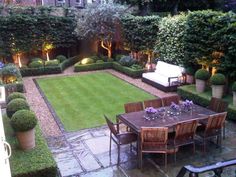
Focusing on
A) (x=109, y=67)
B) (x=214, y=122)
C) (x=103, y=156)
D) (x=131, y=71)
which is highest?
(x=214, y=122)

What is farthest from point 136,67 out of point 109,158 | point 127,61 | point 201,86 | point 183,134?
point 183,134

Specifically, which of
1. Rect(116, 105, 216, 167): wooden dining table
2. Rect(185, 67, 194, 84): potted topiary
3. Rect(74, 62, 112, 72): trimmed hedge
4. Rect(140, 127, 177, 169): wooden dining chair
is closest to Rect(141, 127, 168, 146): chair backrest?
Rect(140, 127, 177, 169): wooden dining chair

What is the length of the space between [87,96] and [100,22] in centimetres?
798

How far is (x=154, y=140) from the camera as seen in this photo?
7117 millimetres

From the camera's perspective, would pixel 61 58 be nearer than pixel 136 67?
No

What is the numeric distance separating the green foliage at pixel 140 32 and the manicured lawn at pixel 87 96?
9.54 feet

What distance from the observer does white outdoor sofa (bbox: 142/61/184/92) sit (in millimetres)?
14547

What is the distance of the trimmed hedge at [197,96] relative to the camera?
1020 cm

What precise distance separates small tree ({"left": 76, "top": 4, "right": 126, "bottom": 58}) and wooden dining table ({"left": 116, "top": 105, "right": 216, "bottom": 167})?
42.9 feet

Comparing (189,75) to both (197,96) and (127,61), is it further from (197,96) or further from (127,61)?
(127,61)

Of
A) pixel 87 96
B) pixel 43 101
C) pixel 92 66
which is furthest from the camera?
pixel 92 66

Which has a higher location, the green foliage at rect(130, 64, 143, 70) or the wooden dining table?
the wooden dining table

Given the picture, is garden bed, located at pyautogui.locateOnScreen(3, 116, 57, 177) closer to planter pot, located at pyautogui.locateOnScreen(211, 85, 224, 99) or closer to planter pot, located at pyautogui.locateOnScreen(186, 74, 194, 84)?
planter pot, located at pyautogui.locateOnScreen(211, 85, 224, 99)

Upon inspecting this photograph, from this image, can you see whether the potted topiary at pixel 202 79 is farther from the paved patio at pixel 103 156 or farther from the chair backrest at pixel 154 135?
the chair backrest at pixel 154 135
